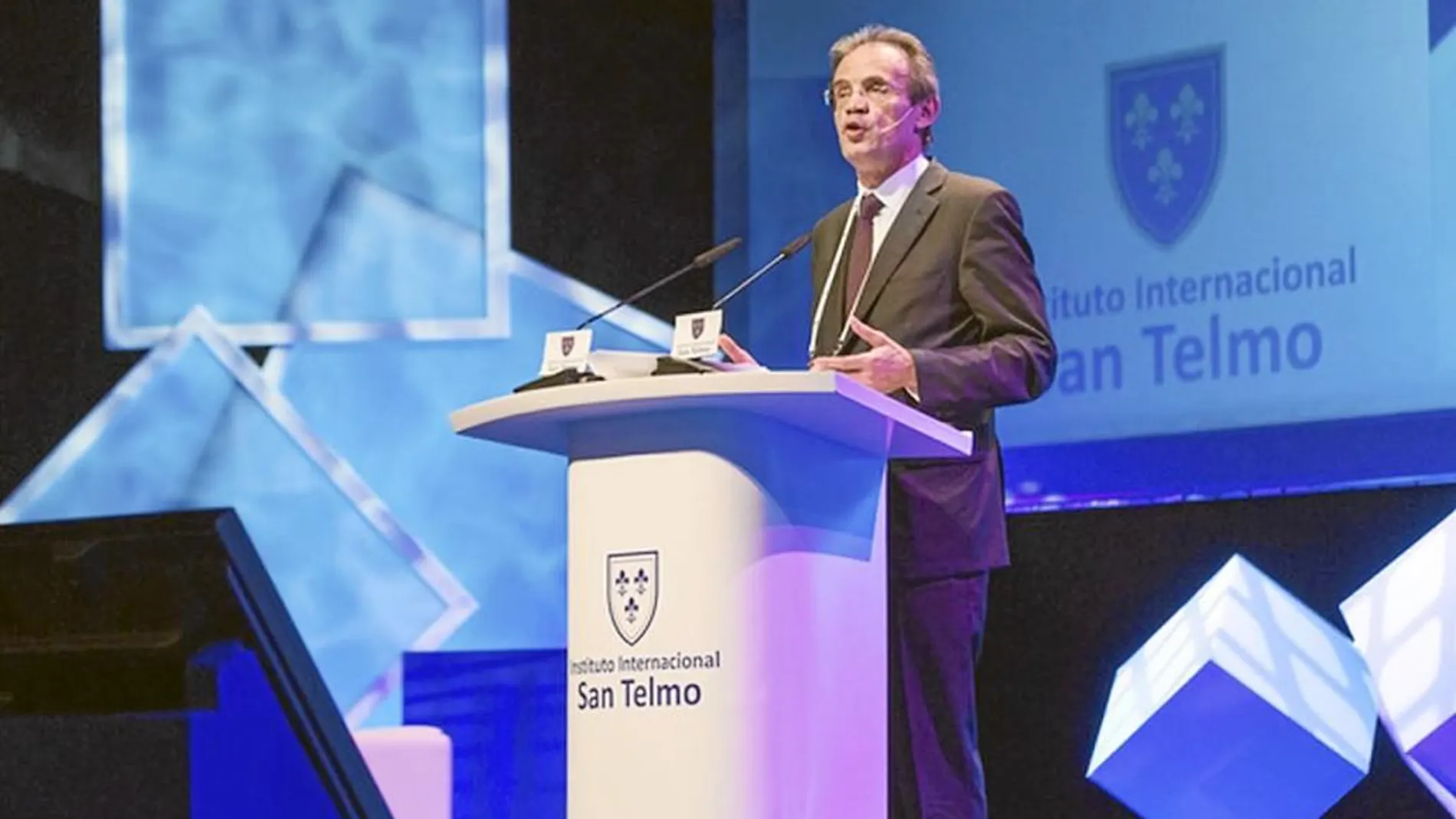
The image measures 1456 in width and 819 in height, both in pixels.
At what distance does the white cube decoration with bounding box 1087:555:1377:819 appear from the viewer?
11.9ft

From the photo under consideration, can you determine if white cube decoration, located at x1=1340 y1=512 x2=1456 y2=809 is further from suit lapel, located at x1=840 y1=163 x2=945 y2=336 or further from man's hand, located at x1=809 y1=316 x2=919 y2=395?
man's hand, located at x1=809 y1=316 x2=919 y2=395

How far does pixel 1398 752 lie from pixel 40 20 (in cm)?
358

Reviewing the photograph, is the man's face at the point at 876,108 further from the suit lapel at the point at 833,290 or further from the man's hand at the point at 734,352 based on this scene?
the man's hand at the point at 734,352

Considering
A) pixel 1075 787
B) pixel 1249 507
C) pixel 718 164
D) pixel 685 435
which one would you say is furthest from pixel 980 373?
pixel 718 164

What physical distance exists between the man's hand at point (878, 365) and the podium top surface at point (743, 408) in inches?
3.5

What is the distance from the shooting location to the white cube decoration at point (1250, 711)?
362 cm

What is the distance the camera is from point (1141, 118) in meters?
4.01

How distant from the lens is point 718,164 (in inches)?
190

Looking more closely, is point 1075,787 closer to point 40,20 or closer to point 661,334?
point 661,334

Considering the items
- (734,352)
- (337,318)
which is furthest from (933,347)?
(337,318)

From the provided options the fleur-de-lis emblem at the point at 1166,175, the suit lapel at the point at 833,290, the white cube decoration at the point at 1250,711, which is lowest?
the white cube decoration at the point at 1250,711

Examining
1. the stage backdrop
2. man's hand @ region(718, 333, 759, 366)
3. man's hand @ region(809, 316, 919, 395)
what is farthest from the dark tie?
the stage backdrop

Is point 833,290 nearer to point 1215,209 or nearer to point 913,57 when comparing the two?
point 913,57

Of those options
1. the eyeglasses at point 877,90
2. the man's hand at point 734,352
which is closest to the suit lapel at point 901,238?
the eyeglasses at point 877,90
